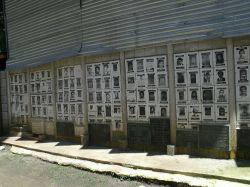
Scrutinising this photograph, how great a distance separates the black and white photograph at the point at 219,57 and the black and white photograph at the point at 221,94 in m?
0.53

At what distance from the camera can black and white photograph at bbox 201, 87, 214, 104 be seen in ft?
24.9

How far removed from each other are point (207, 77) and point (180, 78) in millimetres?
705

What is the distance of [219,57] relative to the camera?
7422 millimetres

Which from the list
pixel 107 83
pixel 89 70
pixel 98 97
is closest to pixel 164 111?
pixel 107 83

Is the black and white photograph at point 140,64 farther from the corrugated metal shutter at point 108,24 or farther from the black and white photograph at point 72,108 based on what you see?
the black and white photograph at point 72,108

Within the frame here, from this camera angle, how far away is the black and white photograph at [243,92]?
7.09 metres

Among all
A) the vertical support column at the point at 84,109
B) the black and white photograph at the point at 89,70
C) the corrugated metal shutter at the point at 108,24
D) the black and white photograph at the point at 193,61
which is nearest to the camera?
the corrugated metal shutter at the point at 108,24

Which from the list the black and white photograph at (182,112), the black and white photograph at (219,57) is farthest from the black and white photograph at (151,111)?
the black and white photograph at (219,57)

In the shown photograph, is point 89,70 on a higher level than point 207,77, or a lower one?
higher

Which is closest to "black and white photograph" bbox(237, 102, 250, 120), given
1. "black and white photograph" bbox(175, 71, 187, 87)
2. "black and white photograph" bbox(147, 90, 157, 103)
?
"black and white photograph" bbox(175, 71, 187, 87)

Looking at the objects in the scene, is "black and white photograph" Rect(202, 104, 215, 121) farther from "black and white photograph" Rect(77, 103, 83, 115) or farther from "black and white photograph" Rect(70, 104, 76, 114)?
"black and white photograph" Rect(70, 104, 76, 114)

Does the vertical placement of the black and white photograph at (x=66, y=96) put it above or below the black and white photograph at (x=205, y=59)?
below

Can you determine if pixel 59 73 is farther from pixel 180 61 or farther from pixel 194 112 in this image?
pixel 194 112

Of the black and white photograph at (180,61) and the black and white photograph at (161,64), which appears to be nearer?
the black and white photograph at (180,61)
